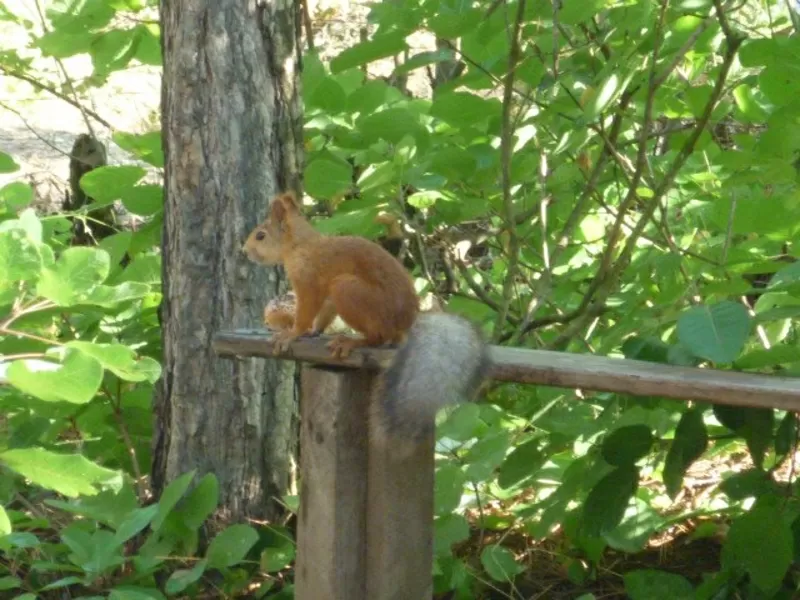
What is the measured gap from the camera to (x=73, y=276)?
198 cm

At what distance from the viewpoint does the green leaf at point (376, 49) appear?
2.30 meters

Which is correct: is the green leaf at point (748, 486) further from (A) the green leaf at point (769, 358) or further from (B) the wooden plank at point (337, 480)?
(B) the wooden plank at point (337, 480)

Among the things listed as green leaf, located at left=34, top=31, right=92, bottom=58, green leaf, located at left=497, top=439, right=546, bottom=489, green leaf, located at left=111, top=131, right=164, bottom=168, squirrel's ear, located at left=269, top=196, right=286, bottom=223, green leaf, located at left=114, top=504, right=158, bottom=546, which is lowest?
green leaf, located at left=114, top=504, right=158, bottom=546

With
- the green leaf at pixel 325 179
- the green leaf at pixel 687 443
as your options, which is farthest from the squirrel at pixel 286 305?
the green leaf at pixel 687 443

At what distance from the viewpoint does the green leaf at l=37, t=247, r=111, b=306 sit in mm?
1942

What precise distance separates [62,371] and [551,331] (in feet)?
5.74

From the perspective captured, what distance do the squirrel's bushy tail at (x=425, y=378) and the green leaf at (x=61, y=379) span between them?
17.2 inches

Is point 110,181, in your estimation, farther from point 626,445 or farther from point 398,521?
point 626,445

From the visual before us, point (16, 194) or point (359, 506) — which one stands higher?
point (16, 194)

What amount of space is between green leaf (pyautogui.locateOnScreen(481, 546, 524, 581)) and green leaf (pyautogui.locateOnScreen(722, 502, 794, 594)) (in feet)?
1.76

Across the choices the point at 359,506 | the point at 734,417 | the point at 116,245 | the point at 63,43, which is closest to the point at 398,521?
the point at 359,506

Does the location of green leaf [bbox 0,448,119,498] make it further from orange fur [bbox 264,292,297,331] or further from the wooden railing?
orange fur [bbox 264,292,297,331]

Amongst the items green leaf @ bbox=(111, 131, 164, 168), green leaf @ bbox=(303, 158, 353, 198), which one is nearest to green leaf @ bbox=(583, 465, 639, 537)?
green leaf @ bbox=(303, 158, 353, 198)

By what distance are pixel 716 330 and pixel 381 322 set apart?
57cm
